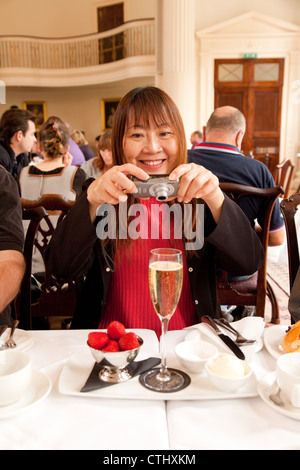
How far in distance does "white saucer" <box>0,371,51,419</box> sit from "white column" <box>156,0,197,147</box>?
9647 mm

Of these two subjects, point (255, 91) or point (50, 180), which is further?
point (255, 91)

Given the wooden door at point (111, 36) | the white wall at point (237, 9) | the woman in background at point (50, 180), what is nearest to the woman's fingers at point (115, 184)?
the woman in background at point (50, 180)

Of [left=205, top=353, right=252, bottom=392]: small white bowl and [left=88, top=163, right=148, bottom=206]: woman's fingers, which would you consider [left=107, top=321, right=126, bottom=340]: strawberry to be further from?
[left=88, top=163, right=148, bottom=206]: woman's fingers

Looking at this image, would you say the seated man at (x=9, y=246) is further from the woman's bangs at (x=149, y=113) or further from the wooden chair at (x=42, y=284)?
the woman's bangs at (x=149, y=113)

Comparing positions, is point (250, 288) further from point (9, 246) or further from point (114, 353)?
point (114, 353)

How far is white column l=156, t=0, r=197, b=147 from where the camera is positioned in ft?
32.3

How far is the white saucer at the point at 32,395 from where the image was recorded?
71 centimetres

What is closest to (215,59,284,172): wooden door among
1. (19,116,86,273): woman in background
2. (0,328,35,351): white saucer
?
(19,116,86,273): woman in background

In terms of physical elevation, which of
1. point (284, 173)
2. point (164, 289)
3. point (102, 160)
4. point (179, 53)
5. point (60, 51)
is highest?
point (60, 51)

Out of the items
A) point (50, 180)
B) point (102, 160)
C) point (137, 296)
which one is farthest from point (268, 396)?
point (102, 160)

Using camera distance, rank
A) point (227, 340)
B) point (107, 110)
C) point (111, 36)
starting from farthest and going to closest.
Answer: point (107, 110) < point (111, 36) < point (227, 340)

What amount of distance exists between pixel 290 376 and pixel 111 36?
14037 millimetres

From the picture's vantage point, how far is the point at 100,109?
48.4ft

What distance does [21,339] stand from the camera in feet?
3.36
